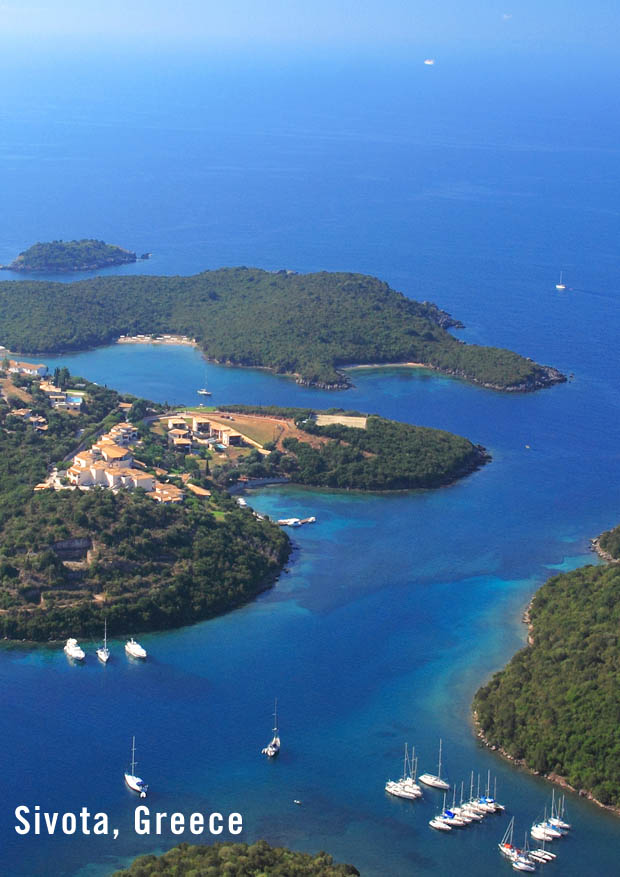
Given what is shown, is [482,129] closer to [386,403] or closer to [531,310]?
[531,310]

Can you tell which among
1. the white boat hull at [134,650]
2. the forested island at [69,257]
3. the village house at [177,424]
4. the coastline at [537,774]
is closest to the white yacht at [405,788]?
the coastline at [537,774]

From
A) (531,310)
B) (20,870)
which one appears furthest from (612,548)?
(531,310)

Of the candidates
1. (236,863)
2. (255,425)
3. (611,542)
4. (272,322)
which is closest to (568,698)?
(236,863)

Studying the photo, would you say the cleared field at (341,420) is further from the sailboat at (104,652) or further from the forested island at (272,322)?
the sailboat at (104,652)

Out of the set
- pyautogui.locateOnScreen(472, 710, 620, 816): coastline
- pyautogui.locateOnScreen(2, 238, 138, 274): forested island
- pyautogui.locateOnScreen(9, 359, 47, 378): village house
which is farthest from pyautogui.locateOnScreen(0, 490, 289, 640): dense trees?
pyautogui.locateOnScreen(2, 238, 138, 274): forested island

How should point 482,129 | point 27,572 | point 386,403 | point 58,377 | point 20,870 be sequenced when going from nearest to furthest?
1. point 20,870
2. point 27,572
3. point 58,377
4. point 386,403
5. point 482,129

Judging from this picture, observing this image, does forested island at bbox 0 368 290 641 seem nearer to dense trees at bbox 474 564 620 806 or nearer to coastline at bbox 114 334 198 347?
dense trees at bbox 474 564 620 806
